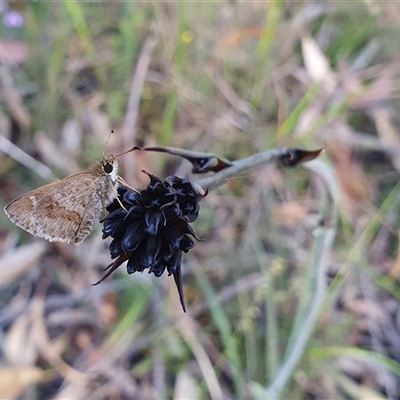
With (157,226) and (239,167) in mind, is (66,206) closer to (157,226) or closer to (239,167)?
(157,226)

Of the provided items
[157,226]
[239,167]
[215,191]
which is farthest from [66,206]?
[215,191]

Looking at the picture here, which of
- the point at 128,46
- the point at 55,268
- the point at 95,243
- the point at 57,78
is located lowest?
the point at 55,268

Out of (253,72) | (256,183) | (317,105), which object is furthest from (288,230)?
(253,72)

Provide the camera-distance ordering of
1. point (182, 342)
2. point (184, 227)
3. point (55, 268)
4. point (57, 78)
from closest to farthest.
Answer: point (184, 227) < point (182, 342) < point (55, 268) < point (57, 78)

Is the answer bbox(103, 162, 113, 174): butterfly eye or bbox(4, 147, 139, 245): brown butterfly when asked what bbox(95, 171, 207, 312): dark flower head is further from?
bbox(103, 162, 113, 174): butterfly eye

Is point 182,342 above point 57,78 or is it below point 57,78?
below

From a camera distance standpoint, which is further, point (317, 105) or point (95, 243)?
point (317, 105)

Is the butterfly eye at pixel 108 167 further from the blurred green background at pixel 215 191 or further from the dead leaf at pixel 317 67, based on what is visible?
the dead leaf at pixel 317 67

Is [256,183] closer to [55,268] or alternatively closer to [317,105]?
[317,105]
